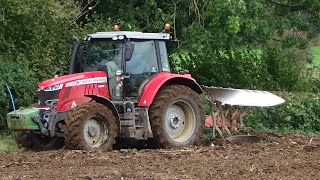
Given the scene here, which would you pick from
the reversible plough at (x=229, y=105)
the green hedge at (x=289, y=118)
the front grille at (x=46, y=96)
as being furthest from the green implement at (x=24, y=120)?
the green hedge at (x=289, y=118)

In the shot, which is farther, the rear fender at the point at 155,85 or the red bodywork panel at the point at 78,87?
the rear fender at the point at 155,85

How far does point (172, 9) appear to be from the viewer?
61.2 ft

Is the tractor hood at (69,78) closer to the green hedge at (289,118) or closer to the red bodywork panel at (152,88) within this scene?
the red bodywork panel at (152,88)

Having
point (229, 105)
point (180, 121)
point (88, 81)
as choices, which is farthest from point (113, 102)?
point (229, 105)

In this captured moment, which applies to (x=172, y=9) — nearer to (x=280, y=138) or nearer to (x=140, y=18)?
(x=140, y=18)

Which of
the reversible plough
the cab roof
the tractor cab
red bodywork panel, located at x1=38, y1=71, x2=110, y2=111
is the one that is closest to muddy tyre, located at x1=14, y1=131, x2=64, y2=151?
red bodywork panel, located at x1=38, y1=71, x2=110, y2=111

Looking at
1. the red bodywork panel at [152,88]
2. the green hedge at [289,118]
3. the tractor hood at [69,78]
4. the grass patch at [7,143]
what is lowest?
the green hedge at [289,118]

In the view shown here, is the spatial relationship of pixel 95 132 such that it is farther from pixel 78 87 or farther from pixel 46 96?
pixel 46 96

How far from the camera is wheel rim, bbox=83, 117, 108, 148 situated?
11141 mm

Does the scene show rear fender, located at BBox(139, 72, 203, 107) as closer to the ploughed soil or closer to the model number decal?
the model number decal

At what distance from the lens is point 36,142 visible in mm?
11938

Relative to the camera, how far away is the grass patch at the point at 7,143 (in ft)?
39.7

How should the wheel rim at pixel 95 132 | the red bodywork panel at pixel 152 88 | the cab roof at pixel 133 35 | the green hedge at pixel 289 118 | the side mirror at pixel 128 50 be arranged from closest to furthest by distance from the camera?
1. the wheel rim at pixel 95 132
2. the side mirror at pixel 128 50
3. the red bodywork panel at pixel 152 88
4. the cab roof at pixel 133 35
5. the green hedge at pixel 289 118

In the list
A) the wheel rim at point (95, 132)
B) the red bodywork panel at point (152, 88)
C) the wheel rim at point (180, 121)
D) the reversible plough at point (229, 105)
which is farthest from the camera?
the reversible plough at point (229, 105)
